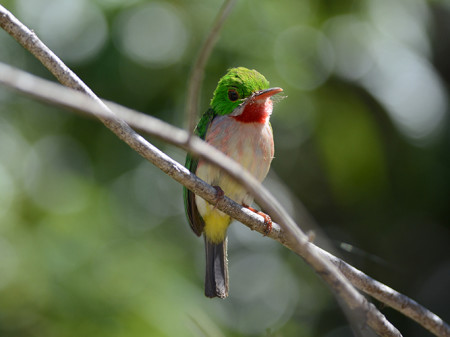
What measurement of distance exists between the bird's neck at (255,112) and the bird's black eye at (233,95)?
0.27 ft

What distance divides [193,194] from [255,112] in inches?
23.5

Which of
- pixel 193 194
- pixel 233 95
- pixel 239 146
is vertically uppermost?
pixel 233 95

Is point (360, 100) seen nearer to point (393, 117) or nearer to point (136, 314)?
point (393, 117)

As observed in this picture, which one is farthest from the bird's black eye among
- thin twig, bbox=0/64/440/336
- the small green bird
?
thin twig, bbox=0/64/440/336

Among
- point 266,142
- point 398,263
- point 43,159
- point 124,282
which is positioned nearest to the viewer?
point 266,142

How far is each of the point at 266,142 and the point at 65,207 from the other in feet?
5.76

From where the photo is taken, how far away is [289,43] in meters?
4.84

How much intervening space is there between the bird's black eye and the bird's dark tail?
2.86 feet

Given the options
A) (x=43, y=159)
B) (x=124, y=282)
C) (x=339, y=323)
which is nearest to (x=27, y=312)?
(x=124, y=282)

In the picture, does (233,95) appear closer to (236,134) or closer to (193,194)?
(236,134)

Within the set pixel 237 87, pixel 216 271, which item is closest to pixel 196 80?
pixel 237 87

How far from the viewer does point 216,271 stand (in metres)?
3.43

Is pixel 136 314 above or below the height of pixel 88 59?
below

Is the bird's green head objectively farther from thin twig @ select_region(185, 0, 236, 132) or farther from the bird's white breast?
thin twig @ select_region(185, 0, 236, 132)
